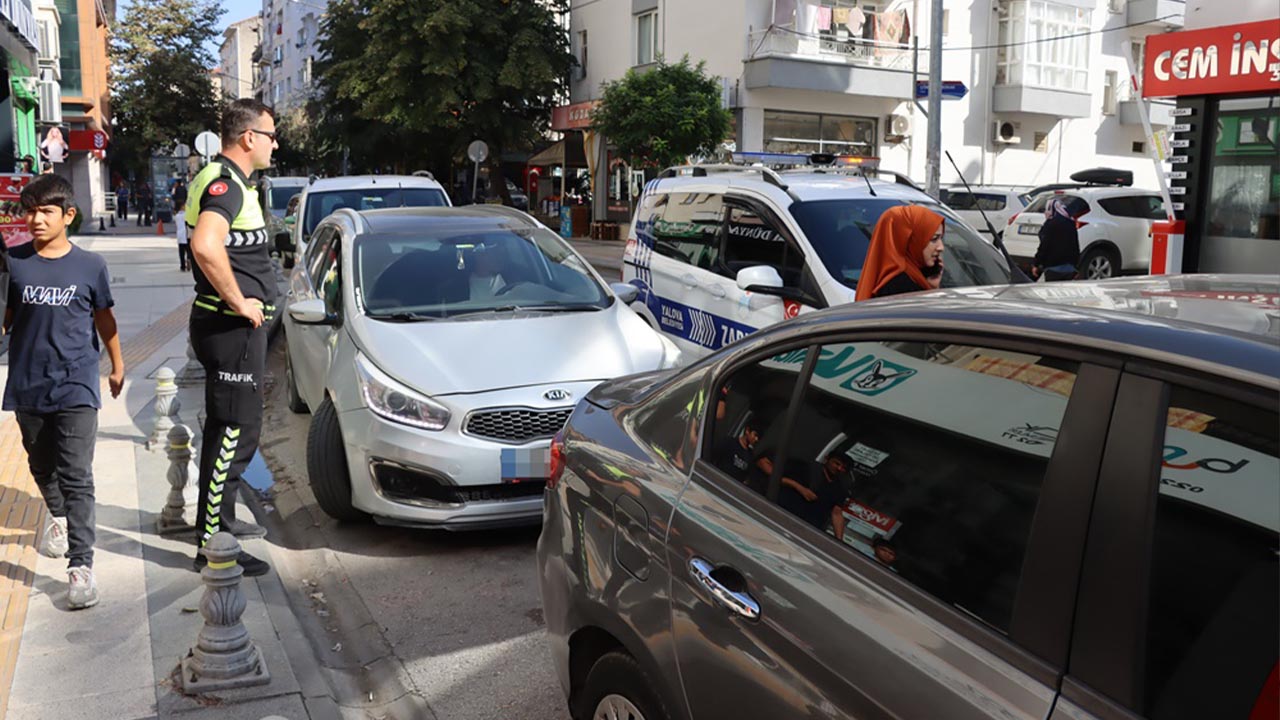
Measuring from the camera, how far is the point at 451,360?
5750 millimetres

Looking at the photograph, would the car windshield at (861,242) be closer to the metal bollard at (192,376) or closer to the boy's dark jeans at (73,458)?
the boy's dark jeans at (73,458)

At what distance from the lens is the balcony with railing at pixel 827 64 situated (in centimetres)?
2902

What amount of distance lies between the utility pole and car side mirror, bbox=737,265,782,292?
50.9 ft

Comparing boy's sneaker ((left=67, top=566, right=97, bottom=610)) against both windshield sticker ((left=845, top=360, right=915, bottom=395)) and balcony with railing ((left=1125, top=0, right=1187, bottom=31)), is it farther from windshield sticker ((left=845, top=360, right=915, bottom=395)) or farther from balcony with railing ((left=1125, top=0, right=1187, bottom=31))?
balcony with railing ((left=1125, top=0, right=1187, bottom=31))

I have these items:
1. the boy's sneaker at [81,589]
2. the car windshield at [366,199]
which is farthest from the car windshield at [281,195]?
the boy's sneaker at [81,589]

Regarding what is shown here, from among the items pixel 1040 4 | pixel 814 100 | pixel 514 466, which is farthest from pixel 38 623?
pixel 1040 4

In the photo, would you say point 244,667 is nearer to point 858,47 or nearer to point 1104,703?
point 1104,703

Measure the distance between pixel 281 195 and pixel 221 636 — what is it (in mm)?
19762

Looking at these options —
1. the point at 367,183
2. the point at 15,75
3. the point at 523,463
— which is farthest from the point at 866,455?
the point at 15,75

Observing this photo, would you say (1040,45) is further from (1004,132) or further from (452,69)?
(452,69)

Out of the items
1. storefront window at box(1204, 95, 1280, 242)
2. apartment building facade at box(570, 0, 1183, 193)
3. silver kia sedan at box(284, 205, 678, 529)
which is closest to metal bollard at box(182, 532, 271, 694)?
silver kia sedan at box(284, 205, 678, 529)

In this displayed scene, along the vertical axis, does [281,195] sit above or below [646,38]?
below

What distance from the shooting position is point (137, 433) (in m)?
7.96

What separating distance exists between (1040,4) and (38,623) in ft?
109
